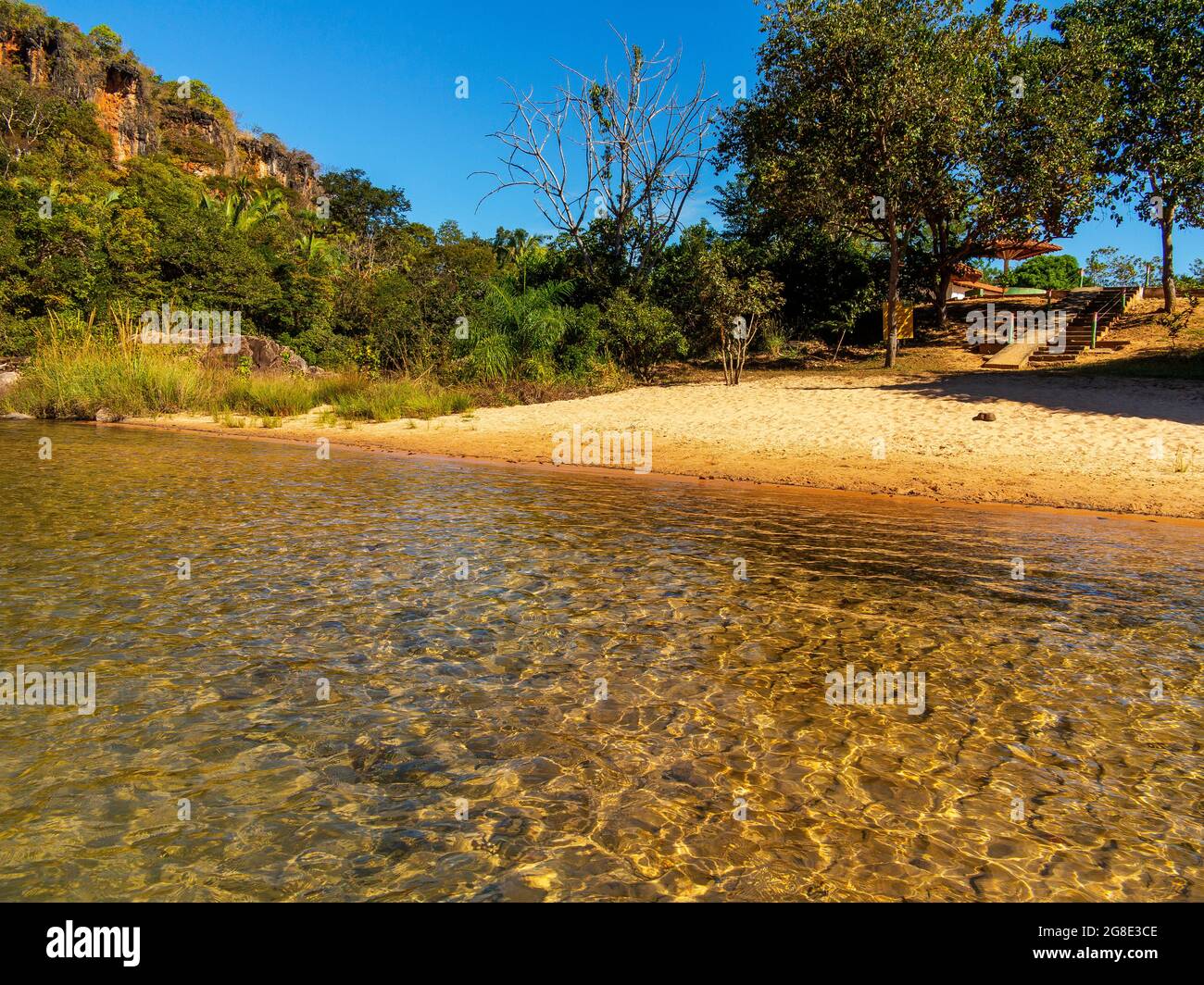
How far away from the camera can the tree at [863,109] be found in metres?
19.3

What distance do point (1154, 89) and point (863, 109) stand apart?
506 inches

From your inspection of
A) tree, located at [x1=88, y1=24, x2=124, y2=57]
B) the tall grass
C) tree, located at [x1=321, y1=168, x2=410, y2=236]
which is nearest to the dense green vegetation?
the tall grass

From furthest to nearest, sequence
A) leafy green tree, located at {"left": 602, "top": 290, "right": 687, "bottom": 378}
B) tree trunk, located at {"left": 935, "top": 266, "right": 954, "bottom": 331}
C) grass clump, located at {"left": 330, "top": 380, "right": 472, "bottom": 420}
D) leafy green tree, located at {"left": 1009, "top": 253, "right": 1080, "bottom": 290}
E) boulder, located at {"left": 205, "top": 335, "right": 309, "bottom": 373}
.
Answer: leafy green tree, located at {"left": 1009, "top": 253, "right": 1080, "bottom": 290}, tree trunk, located at {"left": 935, "top": 266, "right": 954, "bottom": 331}, leafy green tree, located at {"left": 602, "top": 290, "right": 687, "bottom": 378}, boulder, located at {"left": 205, "top": 335, "right": 309, "bottom": 373}, grass clump, located at {"left": 330, "top": 380, "right": 472, "bottom": 420}

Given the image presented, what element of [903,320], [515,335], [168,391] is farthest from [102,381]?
[903,320]

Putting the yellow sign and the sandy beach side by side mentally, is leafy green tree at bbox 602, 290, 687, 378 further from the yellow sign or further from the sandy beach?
the yellow sign

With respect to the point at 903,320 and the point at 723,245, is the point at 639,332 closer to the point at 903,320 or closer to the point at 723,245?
the point at 723,245

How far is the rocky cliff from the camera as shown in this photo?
6175 cm

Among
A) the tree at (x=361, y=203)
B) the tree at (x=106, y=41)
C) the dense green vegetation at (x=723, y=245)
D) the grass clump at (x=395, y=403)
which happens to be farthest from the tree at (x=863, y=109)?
the tree at (x=106, y=41)

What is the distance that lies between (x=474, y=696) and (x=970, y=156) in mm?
23654

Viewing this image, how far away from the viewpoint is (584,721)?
361cm

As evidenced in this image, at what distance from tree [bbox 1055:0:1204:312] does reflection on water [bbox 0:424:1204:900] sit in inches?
973

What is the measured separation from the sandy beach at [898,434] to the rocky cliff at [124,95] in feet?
190

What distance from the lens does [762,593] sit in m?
5.70
